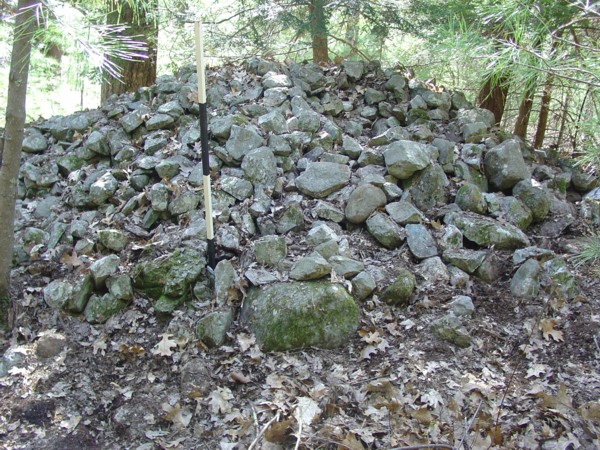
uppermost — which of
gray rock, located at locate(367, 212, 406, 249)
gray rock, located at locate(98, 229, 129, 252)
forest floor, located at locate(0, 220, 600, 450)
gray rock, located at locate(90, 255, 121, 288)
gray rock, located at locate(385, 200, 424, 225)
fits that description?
gray rock, located at locate(385, 200, 424, 225)

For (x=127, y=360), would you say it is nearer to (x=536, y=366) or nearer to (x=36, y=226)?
(x=36, y=226)

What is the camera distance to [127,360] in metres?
3.55

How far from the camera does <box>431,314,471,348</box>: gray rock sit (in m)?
3.45

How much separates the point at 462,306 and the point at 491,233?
37.2 inches

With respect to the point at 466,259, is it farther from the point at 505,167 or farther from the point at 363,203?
the point at 505,167

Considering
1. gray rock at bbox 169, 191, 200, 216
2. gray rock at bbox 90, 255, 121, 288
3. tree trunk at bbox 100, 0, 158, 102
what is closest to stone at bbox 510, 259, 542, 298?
gray rock at bbox 169, 191, 200, 216

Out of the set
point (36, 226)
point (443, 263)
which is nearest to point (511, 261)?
point (443, 263)

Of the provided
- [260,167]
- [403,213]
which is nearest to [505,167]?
[403,213]

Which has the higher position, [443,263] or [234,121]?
[234,121]

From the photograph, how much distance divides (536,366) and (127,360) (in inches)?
118

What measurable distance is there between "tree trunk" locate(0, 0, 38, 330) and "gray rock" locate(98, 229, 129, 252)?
719 mm

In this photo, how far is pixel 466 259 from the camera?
4074mm

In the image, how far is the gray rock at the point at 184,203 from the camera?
4.48m

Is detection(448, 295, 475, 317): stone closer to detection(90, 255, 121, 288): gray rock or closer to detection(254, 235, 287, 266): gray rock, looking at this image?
detection(254, 235, 287, 266): gray rock
